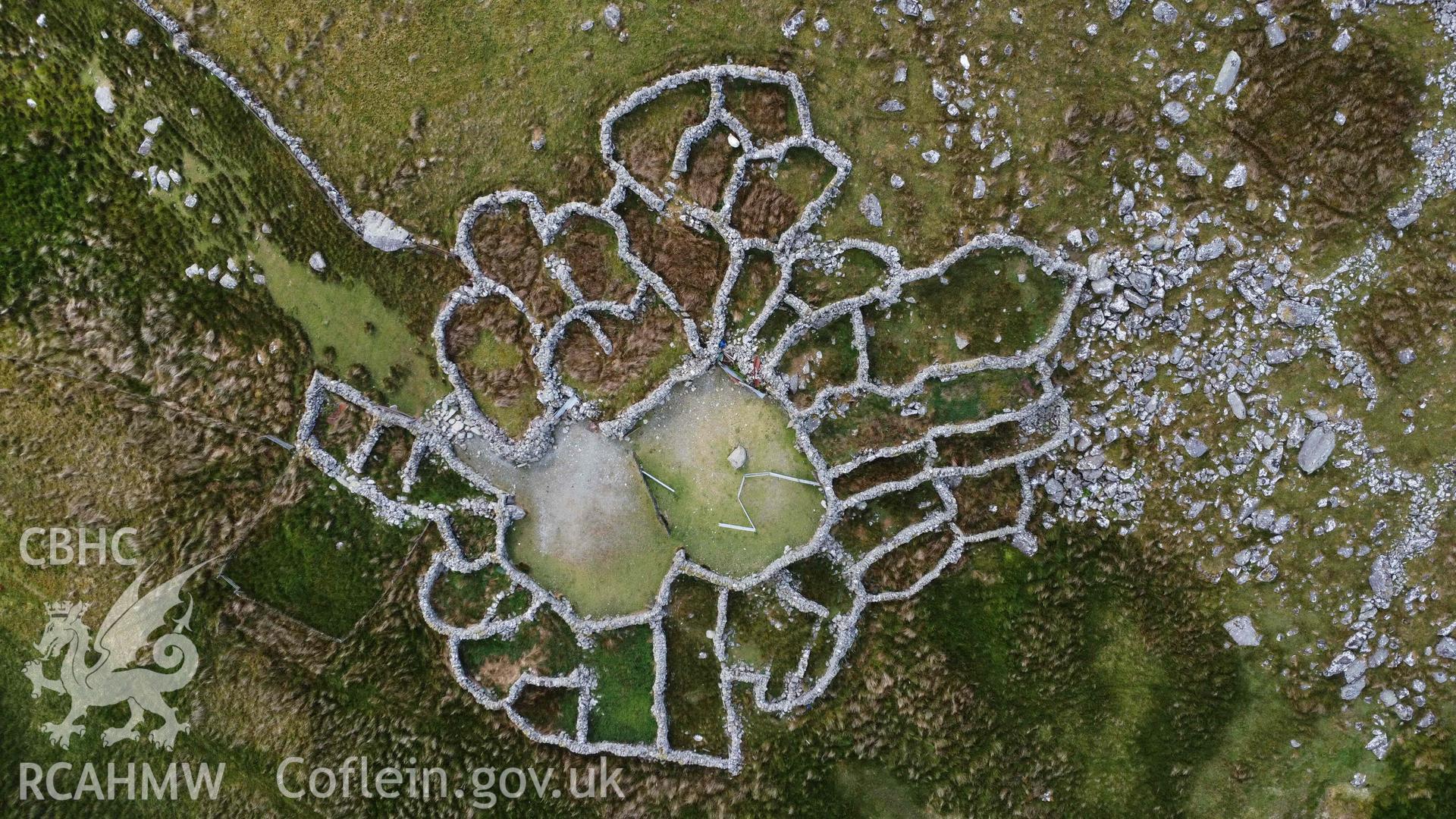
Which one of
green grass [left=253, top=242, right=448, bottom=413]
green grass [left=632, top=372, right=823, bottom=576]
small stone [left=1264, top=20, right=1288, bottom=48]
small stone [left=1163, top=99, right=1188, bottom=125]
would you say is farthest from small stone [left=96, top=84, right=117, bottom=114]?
small stone [left=1264, top=20, right=1288, bottom=48]

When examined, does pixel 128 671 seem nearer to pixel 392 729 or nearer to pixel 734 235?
pixel 392 729

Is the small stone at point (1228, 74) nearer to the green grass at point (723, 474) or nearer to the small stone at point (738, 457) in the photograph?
the green grass at point (723, 474)

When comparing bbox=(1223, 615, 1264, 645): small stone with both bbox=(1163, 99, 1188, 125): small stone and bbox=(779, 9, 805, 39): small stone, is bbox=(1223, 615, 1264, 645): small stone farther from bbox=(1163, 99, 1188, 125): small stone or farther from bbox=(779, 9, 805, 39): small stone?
bbox=(779, 9, 805, 39): small stone

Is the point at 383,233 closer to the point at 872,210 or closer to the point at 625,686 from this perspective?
the point at 872,210

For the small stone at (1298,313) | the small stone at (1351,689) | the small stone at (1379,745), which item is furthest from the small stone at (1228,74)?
the small stone at (1379,745)

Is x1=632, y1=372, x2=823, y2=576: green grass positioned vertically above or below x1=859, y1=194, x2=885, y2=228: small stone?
below
